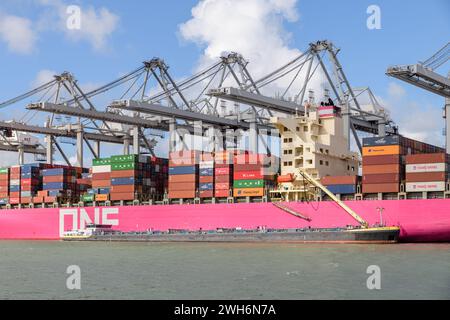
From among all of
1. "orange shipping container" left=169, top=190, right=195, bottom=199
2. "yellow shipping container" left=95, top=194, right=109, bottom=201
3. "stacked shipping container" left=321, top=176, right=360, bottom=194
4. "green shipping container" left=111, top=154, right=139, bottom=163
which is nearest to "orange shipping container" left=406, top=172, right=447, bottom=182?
"stacked shipping container" left=321, top=176, right=360, bottom=194

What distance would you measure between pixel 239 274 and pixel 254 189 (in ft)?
67.8

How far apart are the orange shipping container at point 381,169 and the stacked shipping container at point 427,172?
85cm

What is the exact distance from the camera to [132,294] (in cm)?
1938

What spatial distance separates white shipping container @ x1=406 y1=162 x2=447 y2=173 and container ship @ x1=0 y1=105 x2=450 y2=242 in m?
0.06

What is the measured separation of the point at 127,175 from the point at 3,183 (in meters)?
15.4

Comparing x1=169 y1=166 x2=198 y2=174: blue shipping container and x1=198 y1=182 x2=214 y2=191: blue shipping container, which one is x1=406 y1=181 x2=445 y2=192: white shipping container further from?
x1=169 y1=166 x2=198 y2=174: blue shipping container

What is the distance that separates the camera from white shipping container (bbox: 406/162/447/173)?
120 feet

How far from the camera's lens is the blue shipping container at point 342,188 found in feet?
131

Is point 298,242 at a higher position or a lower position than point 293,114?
lower

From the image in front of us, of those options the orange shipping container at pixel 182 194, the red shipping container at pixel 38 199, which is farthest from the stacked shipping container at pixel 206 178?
the red shipping container at pixel 38 199

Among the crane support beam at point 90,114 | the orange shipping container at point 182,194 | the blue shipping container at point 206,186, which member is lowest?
the orange shipping container at point 182,194

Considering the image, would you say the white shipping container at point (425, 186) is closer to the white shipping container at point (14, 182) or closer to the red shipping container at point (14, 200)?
the red shipping container at point (14, 200)
